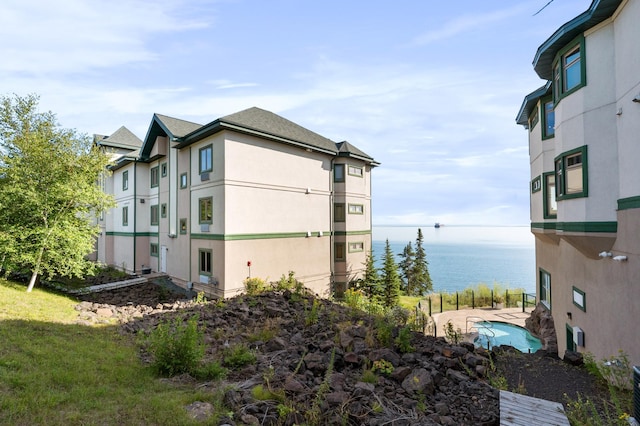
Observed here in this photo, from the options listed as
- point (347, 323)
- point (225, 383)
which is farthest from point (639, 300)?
point (225, 383)

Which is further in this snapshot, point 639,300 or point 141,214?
point 141,214

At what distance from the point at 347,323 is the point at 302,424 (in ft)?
17.6

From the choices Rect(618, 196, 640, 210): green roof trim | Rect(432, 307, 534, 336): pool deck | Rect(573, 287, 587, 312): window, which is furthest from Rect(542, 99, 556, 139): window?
Rect(432, 307, 534, 336): pool deck

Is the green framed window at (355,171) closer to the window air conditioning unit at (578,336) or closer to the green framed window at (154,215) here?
the green framed window at (154,215)

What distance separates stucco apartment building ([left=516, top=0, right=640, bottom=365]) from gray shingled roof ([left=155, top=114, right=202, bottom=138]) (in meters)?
17.0

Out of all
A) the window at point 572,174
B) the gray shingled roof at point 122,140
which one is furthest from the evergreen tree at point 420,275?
the gray shingled roof at point 122,140

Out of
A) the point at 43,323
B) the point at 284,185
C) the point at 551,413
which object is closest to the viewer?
the point at 551,413

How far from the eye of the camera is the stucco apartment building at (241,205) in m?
15.7

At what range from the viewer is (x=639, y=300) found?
23.1ft

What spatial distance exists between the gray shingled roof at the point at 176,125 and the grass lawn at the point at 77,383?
11.9 m

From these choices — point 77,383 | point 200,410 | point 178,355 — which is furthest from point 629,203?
point 77,383

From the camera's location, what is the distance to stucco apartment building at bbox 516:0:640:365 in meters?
7.17

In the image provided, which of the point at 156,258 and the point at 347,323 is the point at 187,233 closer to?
the point at 156,258

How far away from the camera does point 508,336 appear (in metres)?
16.8
